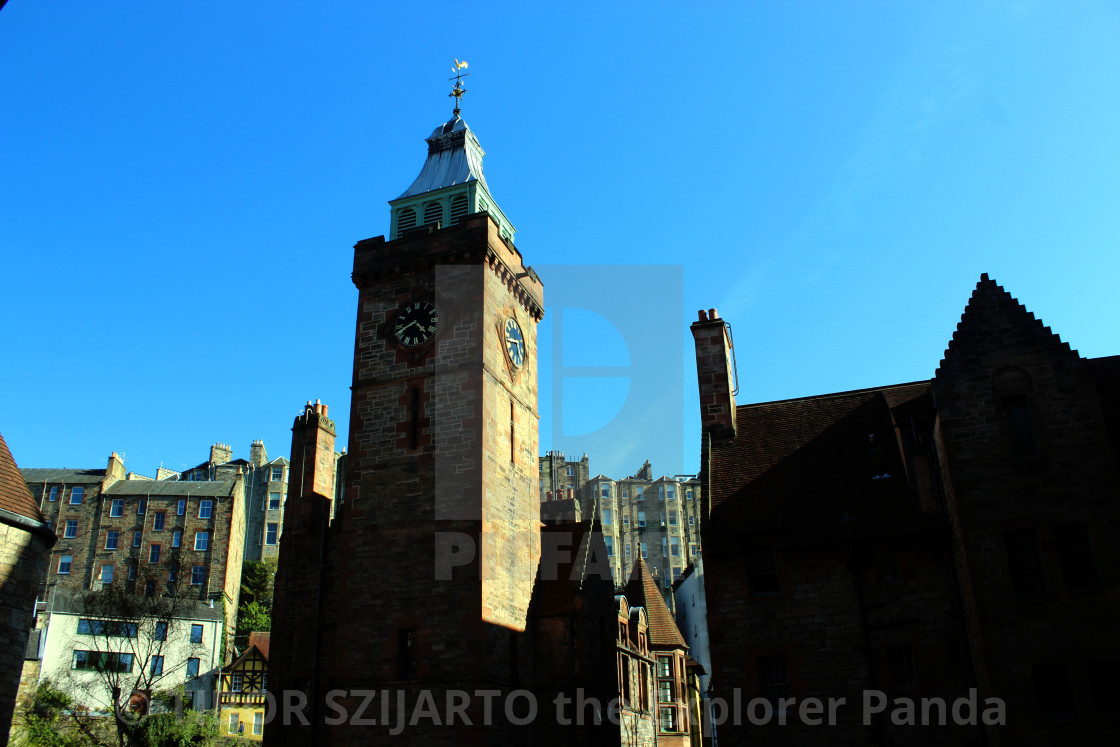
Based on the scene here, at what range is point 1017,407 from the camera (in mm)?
20938

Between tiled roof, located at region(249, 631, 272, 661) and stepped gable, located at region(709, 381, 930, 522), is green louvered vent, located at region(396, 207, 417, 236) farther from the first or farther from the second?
tiled roof, located at region(249, 631, 272, 661)

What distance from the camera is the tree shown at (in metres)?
43.2

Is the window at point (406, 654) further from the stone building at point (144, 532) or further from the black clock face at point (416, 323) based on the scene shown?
the stone building at point (144, 532)

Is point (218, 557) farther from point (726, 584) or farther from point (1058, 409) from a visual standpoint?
point (1058, 409)

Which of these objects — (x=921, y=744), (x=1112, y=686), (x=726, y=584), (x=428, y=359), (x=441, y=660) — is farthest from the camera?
(x=428, y=359)

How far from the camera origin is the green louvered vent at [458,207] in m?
34.9

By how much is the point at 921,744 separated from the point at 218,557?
64.2 meters

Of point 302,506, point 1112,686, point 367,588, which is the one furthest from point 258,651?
point 1112,686

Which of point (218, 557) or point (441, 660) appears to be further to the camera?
point (218, 557)

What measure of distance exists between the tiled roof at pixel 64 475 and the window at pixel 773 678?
70.4 meters

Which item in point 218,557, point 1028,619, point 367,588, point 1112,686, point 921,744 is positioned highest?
point 218,557

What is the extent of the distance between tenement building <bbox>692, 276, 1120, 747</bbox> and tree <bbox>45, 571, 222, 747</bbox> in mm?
30337

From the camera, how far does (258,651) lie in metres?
49.9

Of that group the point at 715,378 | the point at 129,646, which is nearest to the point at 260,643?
the point at 129,646
